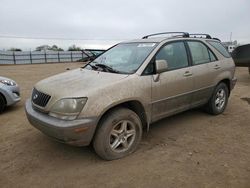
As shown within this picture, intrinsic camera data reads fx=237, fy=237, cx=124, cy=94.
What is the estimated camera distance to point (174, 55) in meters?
4.14

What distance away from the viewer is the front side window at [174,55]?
3954mm

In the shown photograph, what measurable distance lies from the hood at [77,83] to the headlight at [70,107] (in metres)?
0.07

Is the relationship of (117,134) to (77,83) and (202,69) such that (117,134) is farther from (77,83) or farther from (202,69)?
(202,69)

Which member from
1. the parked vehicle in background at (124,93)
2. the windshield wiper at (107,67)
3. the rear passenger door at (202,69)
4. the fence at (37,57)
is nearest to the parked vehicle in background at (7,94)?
the parked vehicle in background at (124,93)

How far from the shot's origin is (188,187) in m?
2.72

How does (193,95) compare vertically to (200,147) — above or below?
above

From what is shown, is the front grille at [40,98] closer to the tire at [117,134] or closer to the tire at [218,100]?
the tire at [117,134]

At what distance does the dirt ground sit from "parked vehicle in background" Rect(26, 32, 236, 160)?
0.35m

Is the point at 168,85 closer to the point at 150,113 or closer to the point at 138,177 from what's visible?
the point at 150,113

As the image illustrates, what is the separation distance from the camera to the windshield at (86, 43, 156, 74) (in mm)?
3733

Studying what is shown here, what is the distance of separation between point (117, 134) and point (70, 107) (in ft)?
2.65

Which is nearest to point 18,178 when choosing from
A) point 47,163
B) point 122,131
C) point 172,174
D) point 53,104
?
point 47,163

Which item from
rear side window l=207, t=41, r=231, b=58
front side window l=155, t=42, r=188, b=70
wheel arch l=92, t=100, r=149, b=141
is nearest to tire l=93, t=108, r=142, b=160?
wheel arch l=92, t=100, r=149, b=141

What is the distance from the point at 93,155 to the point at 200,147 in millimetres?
1656
